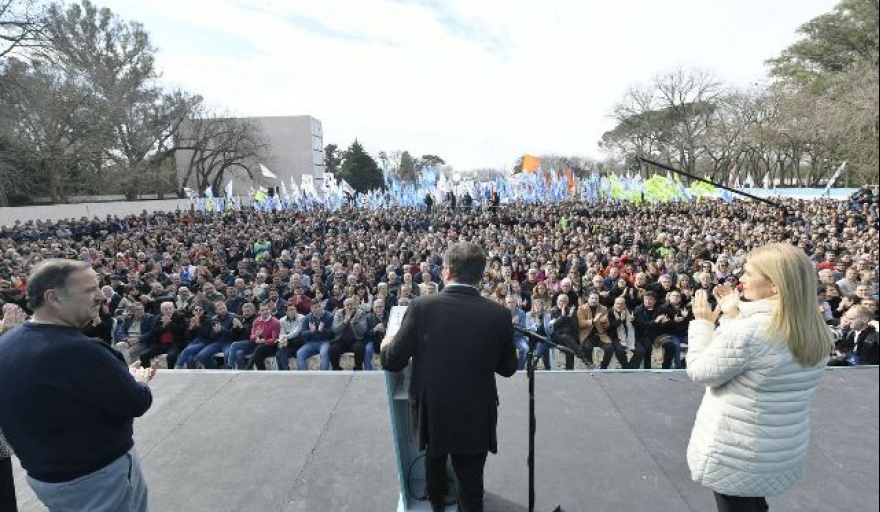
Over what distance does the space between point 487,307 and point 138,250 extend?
631 inches

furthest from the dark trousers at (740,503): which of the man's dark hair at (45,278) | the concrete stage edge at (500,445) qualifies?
the man's dark hair at (45,278)

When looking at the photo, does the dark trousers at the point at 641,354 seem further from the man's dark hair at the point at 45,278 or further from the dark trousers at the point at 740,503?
the man's dark hair at the point at 45,278

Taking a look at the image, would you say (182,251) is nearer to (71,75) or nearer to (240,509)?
(240,509)

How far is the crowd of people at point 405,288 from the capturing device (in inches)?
265

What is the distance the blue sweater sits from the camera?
1790mm

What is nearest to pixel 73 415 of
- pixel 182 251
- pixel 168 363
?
pixel 168 363

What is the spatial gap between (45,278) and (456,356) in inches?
64.8

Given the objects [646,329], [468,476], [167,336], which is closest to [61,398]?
[468,476]

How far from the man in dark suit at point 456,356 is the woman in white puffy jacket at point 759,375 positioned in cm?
81

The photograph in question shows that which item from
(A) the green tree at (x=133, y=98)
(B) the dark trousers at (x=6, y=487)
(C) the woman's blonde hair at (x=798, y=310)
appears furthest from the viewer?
(A) the green tree at (x=133, y=98)

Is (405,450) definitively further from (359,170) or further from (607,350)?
(359,170)

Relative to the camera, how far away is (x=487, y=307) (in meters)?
2.18

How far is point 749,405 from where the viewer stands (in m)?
1.81

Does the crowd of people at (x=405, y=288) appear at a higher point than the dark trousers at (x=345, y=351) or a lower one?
higher
